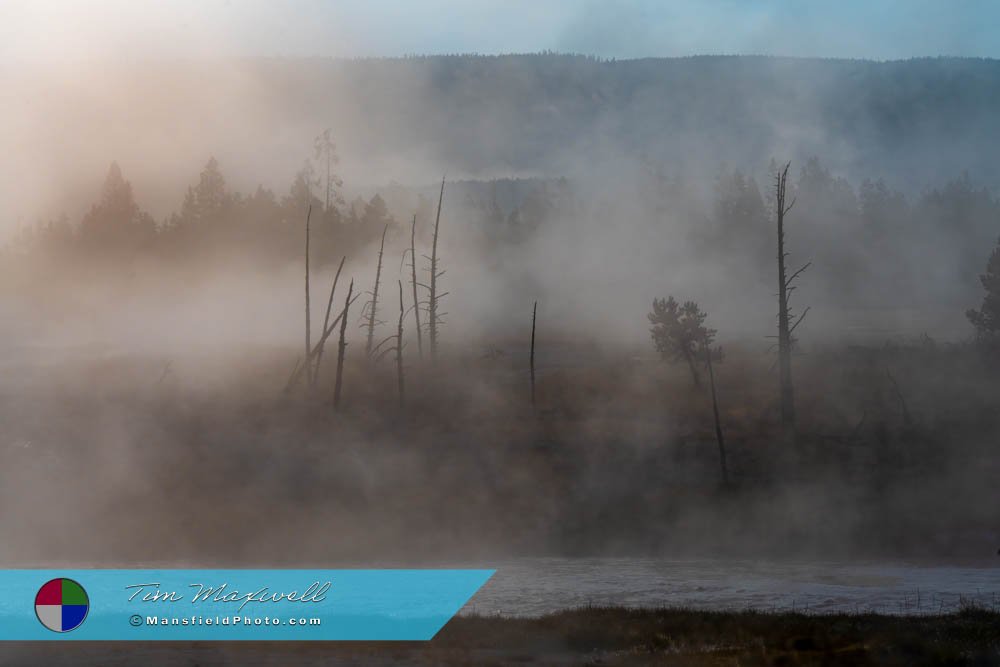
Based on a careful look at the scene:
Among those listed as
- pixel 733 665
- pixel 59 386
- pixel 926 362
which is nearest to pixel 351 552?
pixel 733 665

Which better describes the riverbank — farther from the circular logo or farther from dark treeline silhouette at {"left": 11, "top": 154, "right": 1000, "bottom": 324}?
dark treeline silhouette at {"left": 11, "top": 154, "right": 1000, "bottom": 324}

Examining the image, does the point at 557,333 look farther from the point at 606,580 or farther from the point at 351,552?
the point at 606,580

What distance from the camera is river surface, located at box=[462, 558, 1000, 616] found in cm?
2341

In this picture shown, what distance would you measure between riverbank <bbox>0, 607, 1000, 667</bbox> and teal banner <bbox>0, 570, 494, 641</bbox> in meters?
0.54

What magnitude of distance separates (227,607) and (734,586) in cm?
1237

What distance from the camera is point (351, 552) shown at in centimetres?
3372

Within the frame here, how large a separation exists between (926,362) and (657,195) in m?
66.5

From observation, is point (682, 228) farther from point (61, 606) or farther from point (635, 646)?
point (61, 606)

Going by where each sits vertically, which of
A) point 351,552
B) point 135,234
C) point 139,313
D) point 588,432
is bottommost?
point 351,552

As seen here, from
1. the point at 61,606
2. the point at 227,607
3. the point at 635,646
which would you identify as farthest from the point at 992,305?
the point at 61,606

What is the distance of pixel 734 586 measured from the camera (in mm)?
26359

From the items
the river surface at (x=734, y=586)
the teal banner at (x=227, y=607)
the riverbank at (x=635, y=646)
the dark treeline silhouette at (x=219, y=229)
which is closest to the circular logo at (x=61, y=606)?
the teal banner at (x=227, y=607)

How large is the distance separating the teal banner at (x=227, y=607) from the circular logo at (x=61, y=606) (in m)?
0.02

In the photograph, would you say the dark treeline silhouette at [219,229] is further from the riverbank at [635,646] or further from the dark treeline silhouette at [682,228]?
the riverbank at [635,646]
